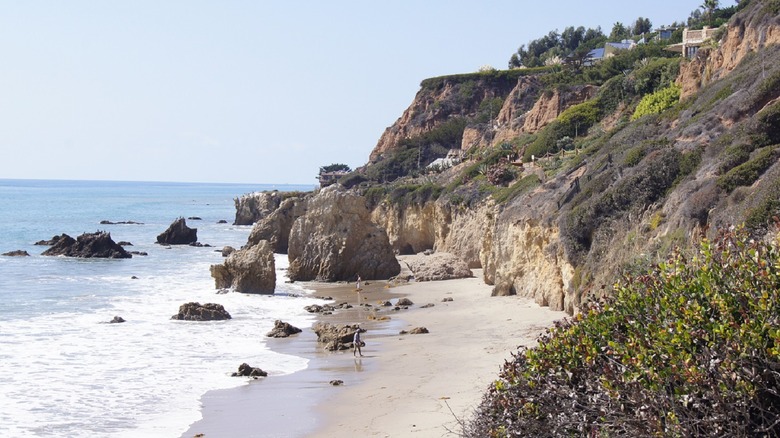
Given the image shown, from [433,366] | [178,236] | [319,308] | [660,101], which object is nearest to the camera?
[433,366]

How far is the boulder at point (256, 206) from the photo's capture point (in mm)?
82000

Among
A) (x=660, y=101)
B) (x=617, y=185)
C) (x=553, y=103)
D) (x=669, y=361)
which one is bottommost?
(x=669, y=361)

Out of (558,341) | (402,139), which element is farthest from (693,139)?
(402,139)

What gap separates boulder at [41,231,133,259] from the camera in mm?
53250

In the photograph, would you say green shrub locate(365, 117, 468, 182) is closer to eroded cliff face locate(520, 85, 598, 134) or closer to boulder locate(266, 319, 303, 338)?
eroded cliff face locate(520, 85, 598, 134)

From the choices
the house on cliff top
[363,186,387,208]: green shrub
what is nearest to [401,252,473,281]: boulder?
[363,186,387,208]: green shrub

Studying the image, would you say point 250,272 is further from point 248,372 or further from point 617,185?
point 617,185

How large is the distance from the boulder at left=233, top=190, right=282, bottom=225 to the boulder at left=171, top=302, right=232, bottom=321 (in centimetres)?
5302

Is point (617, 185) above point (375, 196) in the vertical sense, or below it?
above

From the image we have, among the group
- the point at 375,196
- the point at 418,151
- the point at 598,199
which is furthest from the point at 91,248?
the point at 598,199

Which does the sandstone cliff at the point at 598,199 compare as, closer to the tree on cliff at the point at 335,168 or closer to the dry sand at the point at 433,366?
the dry sand at the point at 433,366

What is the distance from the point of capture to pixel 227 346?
2297 cm

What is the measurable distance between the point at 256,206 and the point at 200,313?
192 feet

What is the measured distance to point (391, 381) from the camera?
59.0 ft
